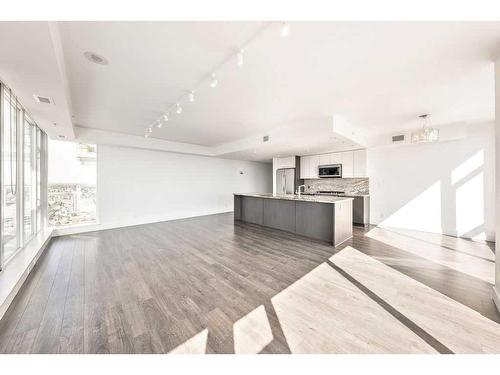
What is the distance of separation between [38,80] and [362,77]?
3.96m

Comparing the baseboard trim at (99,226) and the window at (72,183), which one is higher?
the window at (72,183)

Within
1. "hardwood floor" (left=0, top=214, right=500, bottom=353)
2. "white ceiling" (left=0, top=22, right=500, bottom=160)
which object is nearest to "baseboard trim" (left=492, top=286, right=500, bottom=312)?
"hardwood floor" (left=0, top=214, right=500, bottom=353)

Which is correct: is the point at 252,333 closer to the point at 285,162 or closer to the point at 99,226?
the point at 99,226

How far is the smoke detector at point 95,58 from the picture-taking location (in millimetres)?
2100

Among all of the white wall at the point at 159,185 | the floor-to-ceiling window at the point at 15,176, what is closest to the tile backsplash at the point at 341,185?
the white wall at the point at 159,185

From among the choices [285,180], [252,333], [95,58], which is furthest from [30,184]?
[285,180]

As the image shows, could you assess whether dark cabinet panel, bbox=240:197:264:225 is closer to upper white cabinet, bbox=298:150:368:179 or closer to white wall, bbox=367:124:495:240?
upper white cabinet, bbox=298:150:368:179

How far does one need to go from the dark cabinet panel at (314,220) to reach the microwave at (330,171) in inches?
106

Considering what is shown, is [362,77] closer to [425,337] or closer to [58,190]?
[425,337]

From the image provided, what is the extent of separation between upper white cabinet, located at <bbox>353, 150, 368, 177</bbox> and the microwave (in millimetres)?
491

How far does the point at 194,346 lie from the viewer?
1492mm

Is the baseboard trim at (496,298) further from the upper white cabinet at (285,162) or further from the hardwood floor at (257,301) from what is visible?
the upper white cabinet at (285,162)

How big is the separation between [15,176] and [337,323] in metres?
4.95
